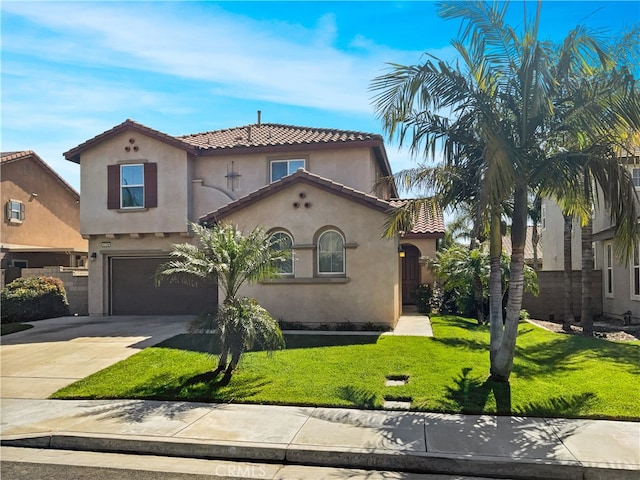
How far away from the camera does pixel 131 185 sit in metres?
18.1

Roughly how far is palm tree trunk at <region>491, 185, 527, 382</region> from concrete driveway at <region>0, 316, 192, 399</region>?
759 cm

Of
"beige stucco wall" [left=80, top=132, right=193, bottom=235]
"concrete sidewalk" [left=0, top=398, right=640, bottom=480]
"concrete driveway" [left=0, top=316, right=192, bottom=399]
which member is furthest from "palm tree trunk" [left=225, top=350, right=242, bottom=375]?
"beige stucco wall" [left=80, top=132, right=193, bottom=235]

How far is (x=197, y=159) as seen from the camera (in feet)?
60.3

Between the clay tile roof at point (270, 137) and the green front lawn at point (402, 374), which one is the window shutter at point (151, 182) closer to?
the clay tile roof at point (270, 137)

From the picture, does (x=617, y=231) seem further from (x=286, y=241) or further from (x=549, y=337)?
(x=286, y=241)

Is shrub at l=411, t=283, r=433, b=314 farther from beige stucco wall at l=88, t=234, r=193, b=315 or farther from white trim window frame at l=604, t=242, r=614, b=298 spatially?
beige stucco wall at l=88, t=234, r=193, b=315

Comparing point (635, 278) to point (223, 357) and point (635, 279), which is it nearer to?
point (635, 279)

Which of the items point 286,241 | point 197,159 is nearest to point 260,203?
point 286,241

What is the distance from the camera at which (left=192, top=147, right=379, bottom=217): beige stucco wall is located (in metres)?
17.2

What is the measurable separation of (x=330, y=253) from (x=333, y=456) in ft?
28.6

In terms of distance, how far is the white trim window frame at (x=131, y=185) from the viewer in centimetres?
1802

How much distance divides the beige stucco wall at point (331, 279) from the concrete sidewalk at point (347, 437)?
6.52 metres

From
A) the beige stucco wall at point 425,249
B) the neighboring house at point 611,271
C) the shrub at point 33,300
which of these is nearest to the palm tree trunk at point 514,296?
the neighboring house at point 611,271

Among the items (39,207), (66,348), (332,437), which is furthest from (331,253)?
(39,207)
